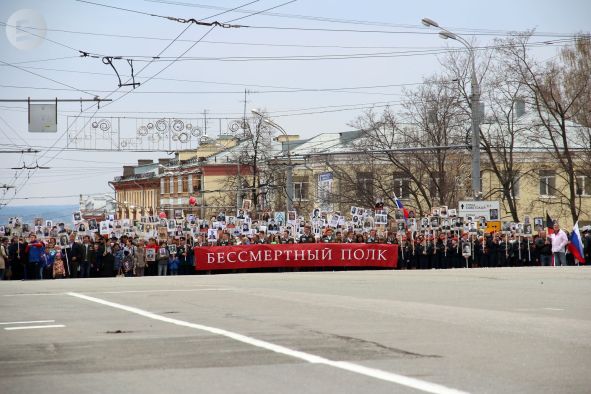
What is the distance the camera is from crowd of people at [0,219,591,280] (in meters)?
36.9

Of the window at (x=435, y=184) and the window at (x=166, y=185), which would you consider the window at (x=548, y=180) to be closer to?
the window at (x=435, y=184)

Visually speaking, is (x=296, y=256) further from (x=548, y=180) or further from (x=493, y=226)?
(x=548, y=180)

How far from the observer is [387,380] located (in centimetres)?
959

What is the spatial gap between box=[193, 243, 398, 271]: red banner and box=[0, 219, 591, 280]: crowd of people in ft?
1.76

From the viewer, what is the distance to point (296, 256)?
132 feet

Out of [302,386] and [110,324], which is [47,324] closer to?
[110,324]

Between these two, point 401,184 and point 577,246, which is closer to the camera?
point 577,246

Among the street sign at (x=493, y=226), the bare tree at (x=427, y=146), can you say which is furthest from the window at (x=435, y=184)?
the street sign at (x=493, y=226)

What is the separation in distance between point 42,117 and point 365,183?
31996 millimetres

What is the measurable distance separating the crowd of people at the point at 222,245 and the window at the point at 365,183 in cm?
2113

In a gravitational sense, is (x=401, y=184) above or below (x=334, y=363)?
above

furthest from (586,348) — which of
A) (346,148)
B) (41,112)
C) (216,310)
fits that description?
(346,148)

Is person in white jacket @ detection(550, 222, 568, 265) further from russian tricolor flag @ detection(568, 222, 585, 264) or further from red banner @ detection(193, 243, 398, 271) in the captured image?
red banner @ detection(193, 243, 398, 271)

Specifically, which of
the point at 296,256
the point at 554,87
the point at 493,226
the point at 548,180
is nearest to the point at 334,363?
the point at 296,256
